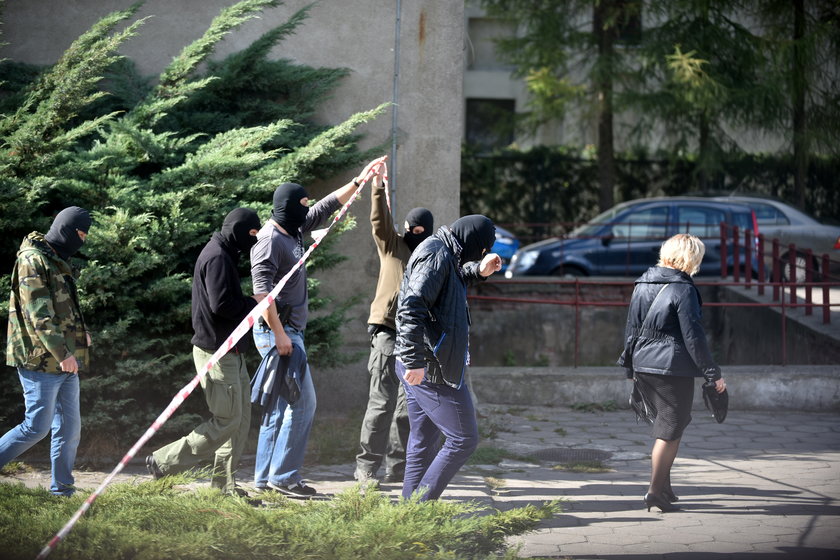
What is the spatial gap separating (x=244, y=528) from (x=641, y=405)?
2.87 m

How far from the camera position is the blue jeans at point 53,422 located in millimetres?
5262

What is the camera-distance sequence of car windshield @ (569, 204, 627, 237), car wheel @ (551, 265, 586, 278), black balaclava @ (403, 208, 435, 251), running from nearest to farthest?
1. black balaclava @ (403, 208, 435, 251)
2. car wheel @ (551, 265, 586, 278)
3. car windshield @ (569, 204, 627, 237)

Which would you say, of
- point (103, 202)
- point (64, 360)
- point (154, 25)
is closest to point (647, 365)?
point (64, 360)

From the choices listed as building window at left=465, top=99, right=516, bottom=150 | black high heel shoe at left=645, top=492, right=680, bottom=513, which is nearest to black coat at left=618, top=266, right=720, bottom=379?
black high heel shoe at left=645, top=492, right=680, bottom=513

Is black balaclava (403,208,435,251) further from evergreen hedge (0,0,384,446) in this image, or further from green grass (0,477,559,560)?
green grass (0,477,559,560)

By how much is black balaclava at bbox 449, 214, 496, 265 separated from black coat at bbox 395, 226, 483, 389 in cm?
13

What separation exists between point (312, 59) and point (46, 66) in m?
2.19

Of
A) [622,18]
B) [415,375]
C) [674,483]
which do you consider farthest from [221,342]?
[622,18]

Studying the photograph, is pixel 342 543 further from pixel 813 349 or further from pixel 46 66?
pixel 813 349

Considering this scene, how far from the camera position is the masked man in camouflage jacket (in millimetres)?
5215

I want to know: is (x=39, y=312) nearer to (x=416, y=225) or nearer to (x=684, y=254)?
(x=416, y=225)

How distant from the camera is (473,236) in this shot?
5141 millimetres

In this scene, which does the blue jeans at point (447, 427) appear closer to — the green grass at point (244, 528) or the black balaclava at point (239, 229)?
the green grass at point (244, 528)

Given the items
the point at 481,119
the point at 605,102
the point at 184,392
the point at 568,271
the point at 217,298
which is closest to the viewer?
the point at 184,392
